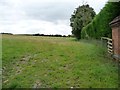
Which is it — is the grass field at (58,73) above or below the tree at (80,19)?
below

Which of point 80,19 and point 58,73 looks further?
point 80,19

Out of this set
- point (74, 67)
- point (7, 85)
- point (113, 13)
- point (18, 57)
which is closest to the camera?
point (7, 85)

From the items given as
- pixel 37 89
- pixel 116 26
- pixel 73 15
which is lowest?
pixel 37 89

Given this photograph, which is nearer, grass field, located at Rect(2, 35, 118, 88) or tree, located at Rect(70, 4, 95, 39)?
grass field, located at Rect(2, 35, 118, 88)

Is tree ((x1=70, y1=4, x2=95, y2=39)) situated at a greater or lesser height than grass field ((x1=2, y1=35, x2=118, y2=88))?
greater

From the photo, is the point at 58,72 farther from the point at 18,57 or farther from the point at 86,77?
the point at 18,57

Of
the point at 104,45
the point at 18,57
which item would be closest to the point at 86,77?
the point at 18,57

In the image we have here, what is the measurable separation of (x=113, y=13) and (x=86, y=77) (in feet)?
31.8

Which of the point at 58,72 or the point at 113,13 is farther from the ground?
the point at 113,13

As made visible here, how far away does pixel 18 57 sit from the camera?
15.4 m

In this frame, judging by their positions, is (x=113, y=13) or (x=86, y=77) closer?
(x=86, y=77)

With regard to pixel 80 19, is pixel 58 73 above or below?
below

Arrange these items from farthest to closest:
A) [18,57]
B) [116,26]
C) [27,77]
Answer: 1. [18,57]
2. [116,26]
3. [27,77]

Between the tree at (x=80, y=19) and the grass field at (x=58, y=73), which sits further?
the tree at (x=80, y=19)
